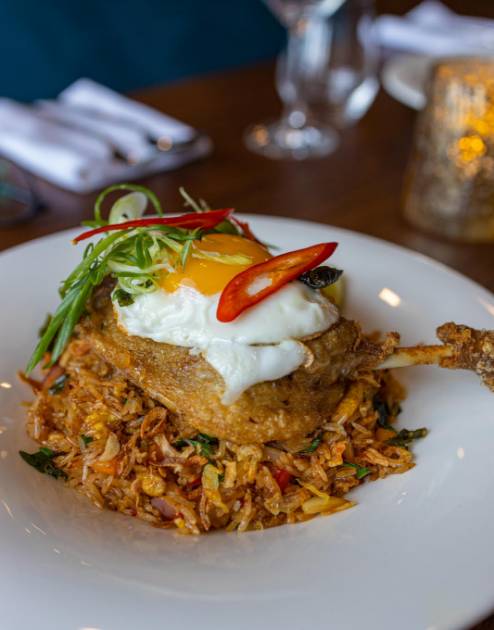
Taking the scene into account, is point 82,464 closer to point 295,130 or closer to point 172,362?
point 172,362

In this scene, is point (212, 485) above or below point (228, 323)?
below

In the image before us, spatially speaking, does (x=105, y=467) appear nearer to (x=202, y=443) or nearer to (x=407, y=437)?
(x=202, y=443)

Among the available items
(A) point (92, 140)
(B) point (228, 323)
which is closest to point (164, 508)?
(B) point (228, 323)

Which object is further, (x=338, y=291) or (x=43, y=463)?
(x=338, y=291)

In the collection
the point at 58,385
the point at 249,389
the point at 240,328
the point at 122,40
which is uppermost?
the point at 240,328

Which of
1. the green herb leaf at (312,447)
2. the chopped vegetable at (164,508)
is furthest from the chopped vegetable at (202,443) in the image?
the green herb leaf at (312,447)

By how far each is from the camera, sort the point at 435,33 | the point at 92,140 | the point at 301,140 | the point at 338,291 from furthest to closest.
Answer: the point at 435,33
the point at 301,140
the point at 92,140
the point at 338,291

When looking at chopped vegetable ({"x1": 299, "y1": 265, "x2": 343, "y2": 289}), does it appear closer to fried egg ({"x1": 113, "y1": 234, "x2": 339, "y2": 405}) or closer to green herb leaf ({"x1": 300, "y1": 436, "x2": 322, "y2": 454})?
fried egg ({"x1": 113, "y1": 234, "x2": 339, "y2": 405})

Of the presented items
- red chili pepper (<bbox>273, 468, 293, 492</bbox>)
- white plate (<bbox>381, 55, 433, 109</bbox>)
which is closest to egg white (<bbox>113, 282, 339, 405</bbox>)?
red chili pepper (<bbox>273, 468, 293, 492</bbox>)
